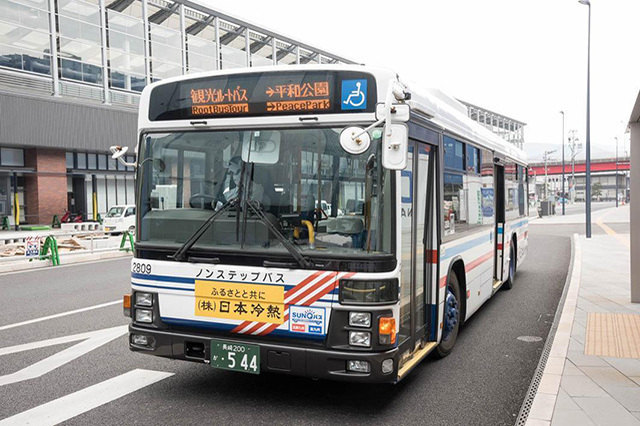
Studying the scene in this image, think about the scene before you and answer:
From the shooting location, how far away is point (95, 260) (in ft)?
57.8

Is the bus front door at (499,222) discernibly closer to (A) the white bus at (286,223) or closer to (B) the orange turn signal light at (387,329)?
(A) the white bus at (286,223)

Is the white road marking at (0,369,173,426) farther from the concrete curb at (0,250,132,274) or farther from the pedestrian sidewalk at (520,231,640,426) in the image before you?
the concrete curb at (0,250,132,274)

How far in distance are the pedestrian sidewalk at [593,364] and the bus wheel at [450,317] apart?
1.00 meters

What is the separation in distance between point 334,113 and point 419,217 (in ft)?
4.63

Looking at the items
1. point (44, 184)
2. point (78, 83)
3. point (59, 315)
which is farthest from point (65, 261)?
point (78, 83)

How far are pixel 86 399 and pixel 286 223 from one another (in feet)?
8.15

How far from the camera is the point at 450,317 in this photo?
6.37m

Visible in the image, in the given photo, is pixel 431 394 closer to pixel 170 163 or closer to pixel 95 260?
pixel 170 163

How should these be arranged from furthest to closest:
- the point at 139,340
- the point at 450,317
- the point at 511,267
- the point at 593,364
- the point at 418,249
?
the point at 511,267 < the point at 450,317 < the point at 593,364 < the point at 418,249 < the point at 139,340

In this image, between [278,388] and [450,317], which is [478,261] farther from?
[278,388]

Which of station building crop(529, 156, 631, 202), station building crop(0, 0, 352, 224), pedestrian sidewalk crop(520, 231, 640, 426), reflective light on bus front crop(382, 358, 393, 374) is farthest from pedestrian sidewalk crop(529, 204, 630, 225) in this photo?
reflective light on bus front crop(382, 358, 393, 374)

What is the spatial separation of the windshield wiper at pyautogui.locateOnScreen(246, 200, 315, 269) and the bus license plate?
798mm

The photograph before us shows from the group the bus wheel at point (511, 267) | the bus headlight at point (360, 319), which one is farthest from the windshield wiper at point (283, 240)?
the bus wheel at point (511, 267)

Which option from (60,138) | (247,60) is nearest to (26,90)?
(60,138)
